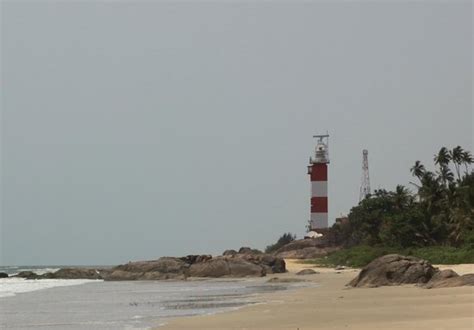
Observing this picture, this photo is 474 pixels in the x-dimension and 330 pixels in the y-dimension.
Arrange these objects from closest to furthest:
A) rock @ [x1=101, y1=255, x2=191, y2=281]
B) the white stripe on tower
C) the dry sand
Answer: the dry sand → rock @ [x1=101, y1=255, x2=191, y2=281] → the white stripe on tower

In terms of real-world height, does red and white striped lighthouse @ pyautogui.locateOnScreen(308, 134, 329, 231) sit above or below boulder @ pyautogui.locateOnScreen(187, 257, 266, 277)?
above

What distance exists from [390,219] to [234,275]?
1989cm

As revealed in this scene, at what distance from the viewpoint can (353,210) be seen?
9294 cm

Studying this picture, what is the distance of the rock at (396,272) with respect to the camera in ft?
92.3

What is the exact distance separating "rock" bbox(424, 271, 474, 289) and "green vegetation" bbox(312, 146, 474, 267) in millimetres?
23994

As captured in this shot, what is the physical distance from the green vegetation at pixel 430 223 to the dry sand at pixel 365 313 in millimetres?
27504

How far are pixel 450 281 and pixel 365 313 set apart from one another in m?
7.73

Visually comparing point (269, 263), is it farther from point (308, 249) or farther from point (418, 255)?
point (308, 249)

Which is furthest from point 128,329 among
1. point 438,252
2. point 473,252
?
point 438,252

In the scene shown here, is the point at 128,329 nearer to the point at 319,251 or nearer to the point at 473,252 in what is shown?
the point at 473,252

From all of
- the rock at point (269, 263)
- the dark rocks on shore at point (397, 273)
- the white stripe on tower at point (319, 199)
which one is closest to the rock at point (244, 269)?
the rock at point (269, 263)

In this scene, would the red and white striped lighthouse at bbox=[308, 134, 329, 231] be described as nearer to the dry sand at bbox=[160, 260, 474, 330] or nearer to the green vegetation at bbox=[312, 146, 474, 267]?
the green vegetation at bbox=[312, 146, 474, 267]

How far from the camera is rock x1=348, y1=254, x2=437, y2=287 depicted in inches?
1108

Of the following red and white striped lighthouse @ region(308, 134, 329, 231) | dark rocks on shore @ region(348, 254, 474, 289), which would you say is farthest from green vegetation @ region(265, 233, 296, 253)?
dark rocks on shore @ region(348, 254, 474, 289)
